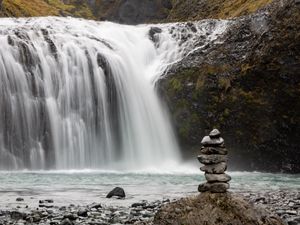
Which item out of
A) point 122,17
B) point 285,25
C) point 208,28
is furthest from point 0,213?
point 122,17

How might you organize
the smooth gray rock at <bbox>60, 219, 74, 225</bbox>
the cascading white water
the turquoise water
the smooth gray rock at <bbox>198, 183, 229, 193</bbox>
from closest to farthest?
the smooth gray rock at <bbox>198, 183, 229, 193</bbox> → the smooth gray rock at <bbox>60, 219, 74, 225</bbox> → the turquoise water → the cascading white water

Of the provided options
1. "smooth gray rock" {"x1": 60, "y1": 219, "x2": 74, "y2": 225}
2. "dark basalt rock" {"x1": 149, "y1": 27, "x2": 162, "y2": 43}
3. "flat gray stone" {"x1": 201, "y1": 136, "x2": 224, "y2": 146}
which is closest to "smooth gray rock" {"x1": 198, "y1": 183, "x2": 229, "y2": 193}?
Answer: "flat gray stone" {"x1": 201, "y1": 136, "x2": 224, "y2": 146}

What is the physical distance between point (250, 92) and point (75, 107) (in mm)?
15971

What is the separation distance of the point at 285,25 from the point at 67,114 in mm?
21521

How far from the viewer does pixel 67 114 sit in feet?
153

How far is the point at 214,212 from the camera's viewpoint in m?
10.9

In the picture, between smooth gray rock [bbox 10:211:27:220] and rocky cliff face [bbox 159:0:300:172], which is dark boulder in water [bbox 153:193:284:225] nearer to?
smooth gray rock [bbox 10:211:27:220]

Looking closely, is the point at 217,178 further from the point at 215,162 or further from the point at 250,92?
the point at 250,92

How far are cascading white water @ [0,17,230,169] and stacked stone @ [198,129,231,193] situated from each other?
3359cm

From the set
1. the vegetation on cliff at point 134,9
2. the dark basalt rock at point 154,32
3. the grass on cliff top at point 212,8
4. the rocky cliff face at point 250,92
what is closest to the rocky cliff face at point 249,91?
the rocky cliff face at point 250,92

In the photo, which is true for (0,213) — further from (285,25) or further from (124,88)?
(285,25)

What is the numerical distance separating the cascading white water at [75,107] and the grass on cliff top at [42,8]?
46046mm

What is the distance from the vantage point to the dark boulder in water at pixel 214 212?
10.8 meters

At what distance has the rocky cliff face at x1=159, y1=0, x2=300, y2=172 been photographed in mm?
45938
